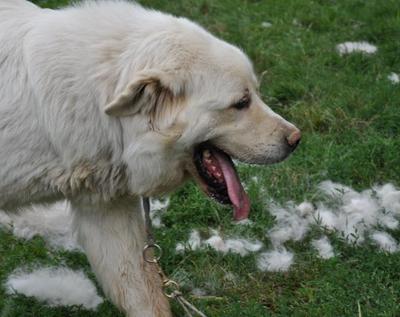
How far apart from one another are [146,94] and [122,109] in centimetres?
12

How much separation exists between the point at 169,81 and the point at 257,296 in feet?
4.92

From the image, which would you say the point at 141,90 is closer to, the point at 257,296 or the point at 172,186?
the point at 172,186

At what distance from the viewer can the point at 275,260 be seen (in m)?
4.70

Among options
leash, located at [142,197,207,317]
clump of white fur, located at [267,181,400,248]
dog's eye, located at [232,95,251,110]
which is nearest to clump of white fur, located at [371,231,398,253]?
clump of white fur, located at [267,181,400,248]

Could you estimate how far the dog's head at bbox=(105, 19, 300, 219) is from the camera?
3467 mm

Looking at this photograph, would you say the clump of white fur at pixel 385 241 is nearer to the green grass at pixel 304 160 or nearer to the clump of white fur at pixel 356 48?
the green grass at pixel 304 160

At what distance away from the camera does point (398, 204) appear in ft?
16.3

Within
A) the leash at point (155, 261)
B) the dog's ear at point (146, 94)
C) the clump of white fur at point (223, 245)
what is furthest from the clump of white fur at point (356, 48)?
the dog's ear at point (146, 94)

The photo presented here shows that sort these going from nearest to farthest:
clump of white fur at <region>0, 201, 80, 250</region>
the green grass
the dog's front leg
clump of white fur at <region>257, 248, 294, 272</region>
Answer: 1. the dog's front leg
2. the green grass
3. clump of white fur at <region>257, 248, 294, 272</region>
4. clump of white fur at <region>0, 201, 80, 250</region>

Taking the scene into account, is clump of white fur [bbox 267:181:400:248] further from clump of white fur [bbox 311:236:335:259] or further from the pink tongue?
the pink tongue

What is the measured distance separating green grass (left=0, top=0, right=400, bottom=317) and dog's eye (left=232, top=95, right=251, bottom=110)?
1161 mm

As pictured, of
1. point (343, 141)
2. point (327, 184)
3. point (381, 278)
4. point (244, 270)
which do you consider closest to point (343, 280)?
point (381, 278)

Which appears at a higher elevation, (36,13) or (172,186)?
(36,13)

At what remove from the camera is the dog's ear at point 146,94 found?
3375mm
